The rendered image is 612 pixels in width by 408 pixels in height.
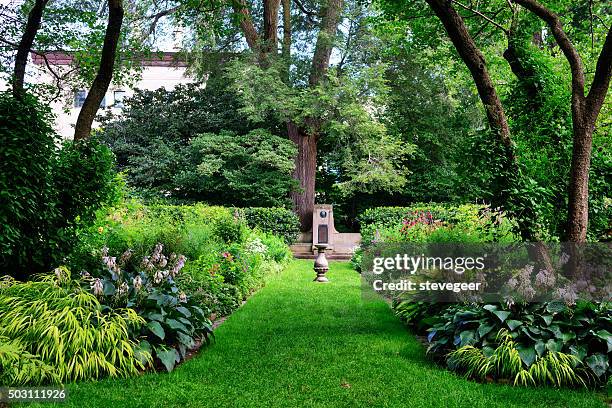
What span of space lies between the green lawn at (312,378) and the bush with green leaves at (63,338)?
7.4 inches

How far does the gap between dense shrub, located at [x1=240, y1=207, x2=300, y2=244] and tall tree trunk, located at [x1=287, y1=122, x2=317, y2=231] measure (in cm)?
135

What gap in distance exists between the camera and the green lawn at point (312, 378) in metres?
3.89

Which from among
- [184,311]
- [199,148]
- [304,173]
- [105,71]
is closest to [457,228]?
[184,311]

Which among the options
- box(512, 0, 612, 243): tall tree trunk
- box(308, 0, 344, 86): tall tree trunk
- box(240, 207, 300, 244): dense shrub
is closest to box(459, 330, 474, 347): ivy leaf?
box(512, 0, 612, 243): tall tree trunk

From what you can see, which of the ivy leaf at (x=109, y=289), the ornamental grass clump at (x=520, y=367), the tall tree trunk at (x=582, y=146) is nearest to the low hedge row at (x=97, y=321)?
the ivy leaf at (x=109, y=289)

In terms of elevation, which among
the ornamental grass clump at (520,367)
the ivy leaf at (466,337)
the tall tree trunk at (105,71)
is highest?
the tall tree trunk at (105,71)

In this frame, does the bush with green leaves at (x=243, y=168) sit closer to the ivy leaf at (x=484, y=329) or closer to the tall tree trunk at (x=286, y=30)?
the tall tree trunk at (x=286, y=30)

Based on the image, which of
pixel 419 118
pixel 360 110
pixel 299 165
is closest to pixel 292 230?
pixel 299 165

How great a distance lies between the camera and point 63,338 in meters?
4.22

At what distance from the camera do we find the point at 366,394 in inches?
A: 160

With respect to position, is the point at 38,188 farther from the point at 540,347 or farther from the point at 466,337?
the point at 540,347

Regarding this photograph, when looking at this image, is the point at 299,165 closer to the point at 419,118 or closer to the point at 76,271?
the point at 419,118

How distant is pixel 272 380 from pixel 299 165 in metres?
15.7

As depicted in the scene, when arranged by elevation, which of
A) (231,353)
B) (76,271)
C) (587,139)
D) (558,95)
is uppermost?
(558,95)
